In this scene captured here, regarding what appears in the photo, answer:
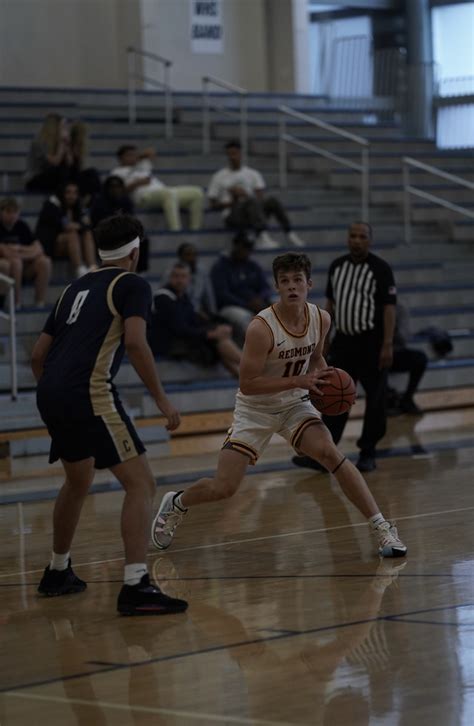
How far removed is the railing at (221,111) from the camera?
19.0 meters

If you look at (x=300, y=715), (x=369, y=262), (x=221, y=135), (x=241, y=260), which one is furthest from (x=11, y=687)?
(x=221, y=135)

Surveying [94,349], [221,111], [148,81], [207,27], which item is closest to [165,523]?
[94,349]

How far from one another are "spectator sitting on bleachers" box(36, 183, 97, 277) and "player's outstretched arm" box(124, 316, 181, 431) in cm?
874

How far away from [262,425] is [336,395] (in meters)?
0.40

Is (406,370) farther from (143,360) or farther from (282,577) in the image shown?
(143,360)

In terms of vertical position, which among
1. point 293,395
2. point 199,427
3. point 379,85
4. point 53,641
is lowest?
point 199,427

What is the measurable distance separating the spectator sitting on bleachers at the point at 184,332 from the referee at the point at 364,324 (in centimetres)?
369

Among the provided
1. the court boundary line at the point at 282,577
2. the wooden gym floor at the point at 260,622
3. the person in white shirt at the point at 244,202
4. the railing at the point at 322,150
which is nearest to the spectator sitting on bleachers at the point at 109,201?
the person in white shirt at the point at 244,202

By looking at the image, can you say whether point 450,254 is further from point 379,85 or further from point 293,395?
point 293,395

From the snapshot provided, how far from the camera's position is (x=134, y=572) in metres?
5.93

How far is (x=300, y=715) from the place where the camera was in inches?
169

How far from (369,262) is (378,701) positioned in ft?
20.0

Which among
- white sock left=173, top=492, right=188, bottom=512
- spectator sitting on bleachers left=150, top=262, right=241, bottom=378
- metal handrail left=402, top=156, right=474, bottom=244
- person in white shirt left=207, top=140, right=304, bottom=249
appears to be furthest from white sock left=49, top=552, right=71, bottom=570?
metal handrail left=402, top=156, right=474, bottom=244

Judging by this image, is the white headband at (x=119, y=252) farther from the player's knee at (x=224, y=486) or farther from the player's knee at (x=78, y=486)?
the player's knee at (x=224, y=486)
